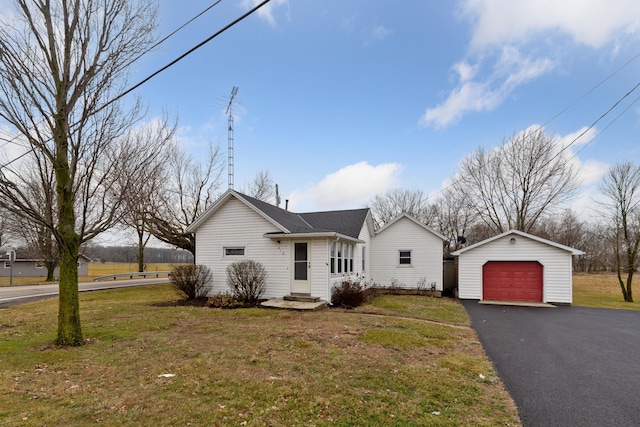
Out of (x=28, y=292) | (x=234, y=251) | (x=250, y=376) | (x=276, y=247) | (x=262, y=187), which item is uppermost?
(x=262, y=187)

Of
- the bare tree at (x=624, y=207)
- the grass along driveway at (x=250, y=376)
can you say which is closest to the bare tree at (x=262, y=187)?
the grass along driveway at (x=250, y=376)

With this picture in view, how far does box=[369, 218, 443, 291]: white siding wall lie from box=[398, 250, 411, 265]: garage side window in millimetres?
175

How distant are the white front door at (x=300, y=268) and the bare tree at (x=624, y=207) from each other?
18737 millimetres

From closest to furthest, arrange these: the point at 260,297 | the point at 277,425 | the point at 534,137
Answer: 1. the point at 277,425
2. the point at 260,297
3. the point at 534,137

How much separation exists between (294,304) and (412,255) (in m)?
8.84

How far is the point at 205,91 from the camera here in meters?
12.7

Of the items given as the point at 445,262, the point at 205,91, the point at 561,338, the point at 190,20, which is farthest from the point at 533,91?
the point at 190,20

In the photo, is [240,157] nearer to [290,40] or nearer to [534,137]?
[290,40]

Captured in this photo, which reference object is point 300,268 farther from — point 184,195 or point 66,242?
point 184,195

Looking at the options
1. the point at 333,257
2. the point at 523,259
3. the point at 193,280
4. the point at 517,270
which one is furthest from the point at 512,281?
the point at 193,280

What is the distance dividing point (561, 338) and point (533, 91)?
37.9 feet

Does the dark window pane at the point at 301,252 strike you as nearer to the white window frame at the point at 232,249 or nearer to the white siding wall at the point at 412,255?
the white window frame at the point at 232,249

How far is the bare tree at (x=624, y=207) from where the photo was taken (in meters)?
19.3

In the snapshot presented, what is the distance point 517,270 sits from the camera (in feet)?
51.6
